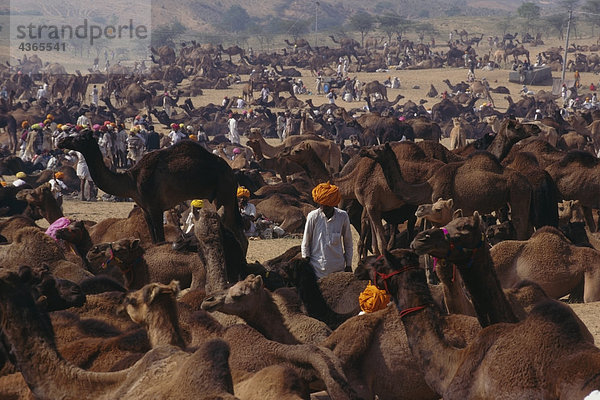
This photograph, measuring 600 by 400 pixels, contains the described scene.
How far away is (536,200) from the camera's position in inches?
469

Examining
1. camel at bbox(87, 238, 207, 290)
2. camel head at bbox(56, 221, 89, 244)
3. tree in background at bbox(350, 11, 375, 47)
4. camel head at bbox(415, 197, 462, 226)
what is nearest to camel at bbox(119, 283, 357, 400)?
camel at bbox(87, 238, 207, 290)

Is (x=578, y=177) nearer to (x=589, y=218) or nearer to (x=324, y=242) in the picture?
(x=589, y=218)

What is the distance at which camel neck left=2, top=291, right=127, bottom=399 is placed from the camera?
14.7 ft

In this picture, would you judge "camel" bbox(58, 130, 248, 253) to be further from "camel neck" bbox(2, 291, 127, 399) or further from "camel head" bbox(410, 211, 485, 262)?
"camel neck" bbox(2, 291, 127, 399)

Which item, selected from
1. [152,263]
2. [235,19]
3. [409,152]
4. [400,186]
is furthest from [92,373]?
[235,19]

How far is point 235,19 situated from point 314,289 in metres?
124

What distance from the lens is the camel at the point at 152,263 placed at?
7953 millimetres

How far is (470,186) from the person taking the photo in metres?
11.3

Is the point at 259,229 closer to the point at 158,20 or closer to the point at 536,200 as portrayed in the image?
the point at 536,200

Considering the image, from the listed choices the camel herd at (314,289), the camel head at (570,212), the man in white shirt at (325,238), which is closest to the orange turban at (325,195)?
the man in white shirt at (325,238)

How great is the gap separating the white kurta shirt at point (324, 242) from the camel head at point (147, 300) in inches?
106

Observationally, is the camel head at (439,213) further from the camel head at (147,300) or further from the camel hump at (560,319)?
the camel hump at (560,319)

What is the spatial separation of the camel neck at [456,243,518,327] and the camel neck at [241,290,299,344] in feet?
4.31

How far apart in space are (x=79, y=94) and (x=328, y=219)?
1675 inches
